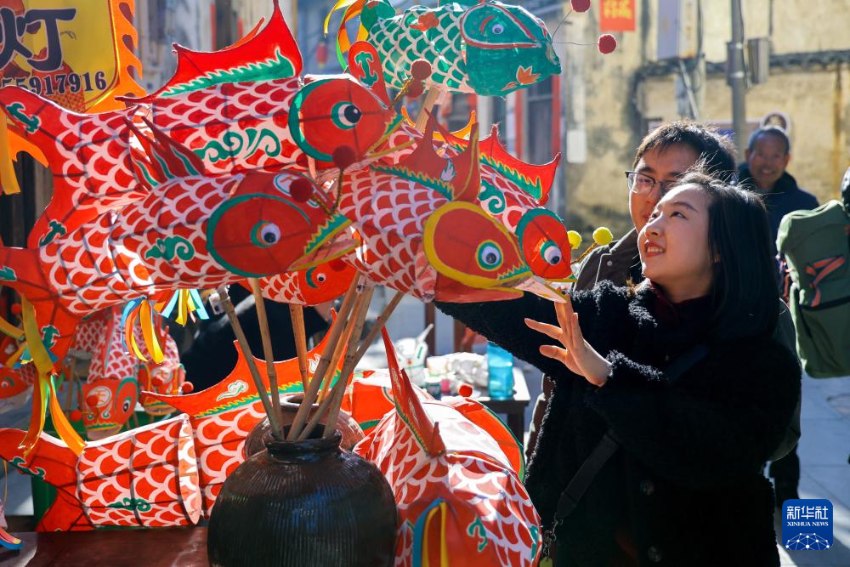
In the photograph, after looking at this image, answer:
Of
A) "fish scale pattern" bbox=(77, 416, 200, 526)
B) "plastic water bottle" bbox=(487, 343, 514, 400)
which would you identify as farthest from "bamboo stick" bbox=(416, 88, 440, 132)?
"plastic water bottle" bbox=(487, 343, 514, 400)

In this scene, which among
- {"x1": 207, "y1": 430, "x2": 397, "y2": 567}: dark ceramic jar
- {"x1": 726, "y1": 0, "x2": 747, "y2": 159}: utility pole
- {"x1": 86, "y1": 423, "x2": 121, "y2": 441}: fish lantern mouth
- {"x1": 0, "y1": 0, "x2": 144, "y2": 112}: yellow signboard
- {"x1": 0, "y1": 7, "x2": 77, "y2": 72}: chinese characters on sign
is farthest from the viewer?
{"x1": 726, "y1": 0, "x2": 747, "y2": 159}: utility pole

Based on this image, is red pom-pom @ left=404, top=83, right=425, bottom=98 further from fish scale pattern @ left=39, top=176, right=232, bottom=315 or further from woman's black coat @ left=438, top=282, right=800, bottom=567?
woman's black coat @ left=438, top=282, right=800, bottom=567

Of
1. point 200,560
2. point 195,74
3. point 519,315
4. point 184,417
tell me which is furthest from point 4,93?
point 519,315

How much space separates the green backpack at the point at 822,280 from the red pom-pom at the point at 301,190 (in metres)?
2.83

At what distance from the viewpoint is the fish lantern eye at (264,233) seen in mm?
1165

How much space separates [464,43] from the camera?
1.44m

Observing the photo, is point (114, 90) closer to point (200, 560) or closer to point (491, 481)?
point (200, 560)

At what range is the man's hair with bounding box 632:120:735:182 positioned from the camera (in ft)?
6.93

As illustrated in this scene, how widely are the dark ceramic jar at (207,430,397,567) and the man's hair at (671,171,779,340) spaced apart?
0.74m

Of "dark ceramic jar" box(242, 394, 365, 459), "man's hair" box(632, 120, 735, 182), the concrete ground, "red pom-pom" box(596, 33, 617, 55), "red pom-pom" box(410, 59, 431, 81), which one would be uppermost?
"red pom-pom" box(596, 33, 617, 55)

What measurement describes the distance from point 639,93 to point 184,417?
1252 cm

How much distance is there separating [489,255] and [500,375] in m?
2.44

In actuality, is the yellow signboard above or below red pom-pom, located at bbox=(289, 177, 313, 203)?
above

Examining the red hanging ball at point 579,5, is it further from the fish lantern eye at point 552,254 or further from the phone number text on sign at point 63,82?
the phone number text on sign at point 63,82
